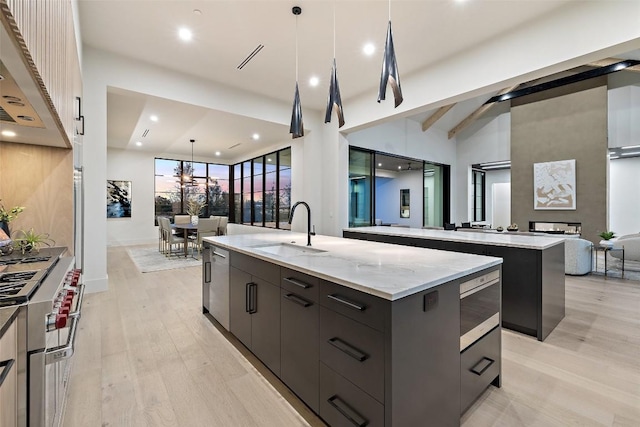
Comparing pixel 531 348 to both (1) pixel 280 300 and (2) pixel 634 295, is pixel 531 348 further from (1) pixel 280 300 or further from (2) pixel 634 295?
(2) pixel 634 295

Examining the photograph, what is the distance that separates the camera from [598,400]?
182cm

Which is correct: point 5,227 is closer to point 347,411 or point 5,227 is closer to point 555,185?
point 347,411

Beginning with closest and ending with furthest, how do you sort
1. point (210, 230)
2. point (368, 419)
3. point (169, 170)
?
→ point (368, 419)
point (210, 230)
point (169, 170)

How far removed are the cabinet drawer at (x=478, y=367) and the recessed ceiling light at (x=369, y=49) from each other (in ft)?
12.0

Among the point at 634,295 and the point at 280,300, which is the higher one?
the point at 280,300

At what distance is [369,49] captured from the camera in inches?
157

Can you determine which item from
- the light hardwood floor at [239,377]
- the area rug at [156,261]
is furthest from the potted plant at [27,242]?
the area rug at [156,261]

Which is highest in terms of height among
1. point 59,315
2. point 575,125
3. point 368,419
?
point 575,125

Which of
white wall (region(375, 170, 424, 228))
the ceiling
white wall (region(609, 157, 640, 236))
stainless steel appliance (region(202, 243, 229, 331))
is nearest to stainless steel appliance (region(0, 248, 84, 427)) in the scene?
stainless steel appliance (region(202, 243, 229, 331))

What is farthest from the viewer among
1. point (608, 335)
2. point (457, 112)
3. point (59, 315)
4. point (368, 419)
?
point (457, 112)

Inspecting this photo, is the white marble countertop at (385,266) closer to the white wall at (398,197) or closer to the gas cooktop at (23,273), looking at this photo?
the gas cooktop at (23,273)

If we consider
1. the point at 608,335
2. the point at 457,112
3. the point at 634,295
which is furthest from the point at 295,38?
the point at 457,112

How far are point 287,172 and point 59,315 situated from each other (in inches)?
266

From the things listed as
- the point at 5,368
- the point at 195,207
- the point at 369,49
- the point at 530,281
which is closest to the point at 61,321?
the point at 5,368
